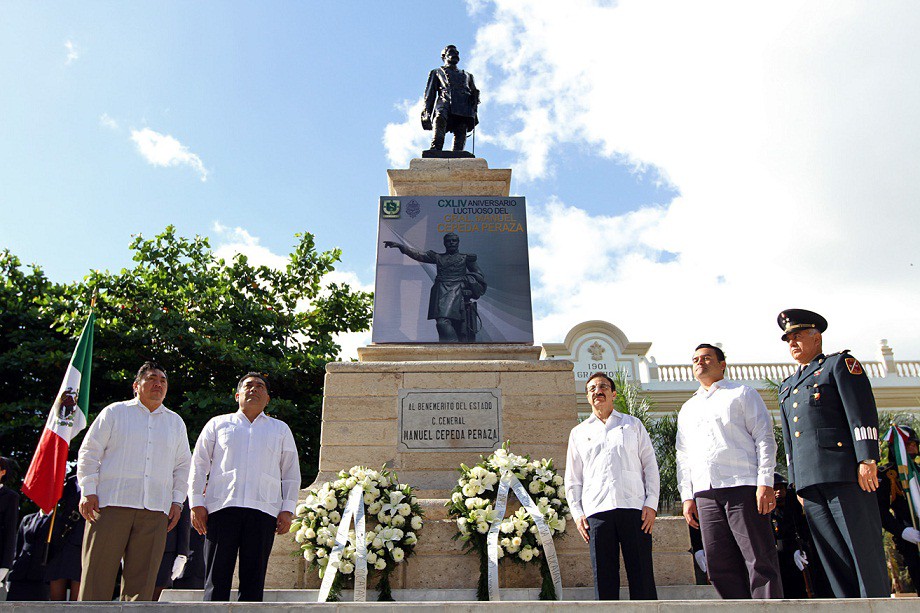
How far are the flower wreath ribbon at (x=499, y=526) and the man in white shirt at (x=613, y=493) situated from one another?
915 millimetres

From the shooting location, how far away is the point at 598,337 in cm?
2345

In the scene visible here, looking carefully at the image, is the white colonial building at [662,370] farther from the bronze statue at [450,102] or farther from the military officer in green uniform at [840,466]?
the military officer in green uniform at [840,466]

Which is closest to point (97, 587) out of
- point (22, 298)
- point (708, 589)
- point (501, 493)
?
point (501, 493)

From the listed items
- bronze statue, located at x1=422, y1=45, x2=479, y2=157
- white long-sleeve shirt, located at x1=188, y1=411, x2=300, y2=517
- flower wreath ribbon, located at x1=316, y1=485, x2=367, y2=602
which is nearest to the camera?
white long-sleeve shirt, located at x1=188, y1=411, x2=300, y2=517

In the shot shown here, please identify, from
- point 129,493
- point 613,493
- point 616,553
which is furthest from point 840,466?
point 129,493

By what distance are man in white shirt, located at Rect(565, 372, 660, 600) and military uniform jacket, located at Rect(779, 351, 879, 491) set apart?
3.04ft

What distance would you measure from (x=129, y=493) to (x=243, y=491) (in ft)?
2.53

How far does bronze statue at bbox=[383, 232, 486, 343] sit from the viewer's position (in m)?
8.78

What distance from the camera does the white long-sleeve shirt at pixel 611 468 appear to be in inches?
189

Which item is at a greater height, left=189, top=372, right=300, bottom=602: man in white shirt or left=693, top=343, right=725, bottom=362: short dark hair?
left=693, top=343, right=725, bottom=362: short dark hair

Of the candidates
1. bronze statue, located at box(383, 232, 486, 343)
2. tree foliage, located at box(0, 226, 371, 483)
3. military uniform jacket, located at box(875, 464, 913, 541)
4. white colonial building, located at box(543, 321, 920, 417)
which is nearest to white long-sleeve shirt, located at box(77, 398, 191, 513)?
bronze statue, located at box(383, 232, 486, 343)

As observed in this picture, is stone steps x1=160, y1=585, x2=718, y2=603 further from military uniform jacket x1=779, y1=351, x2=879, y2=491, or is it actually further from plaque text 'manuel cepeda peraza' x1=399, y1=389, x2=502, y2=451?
military uniform jacket x1=779, y1=351, x2=879, y2=491

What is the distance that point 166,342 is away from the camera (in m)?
14.8

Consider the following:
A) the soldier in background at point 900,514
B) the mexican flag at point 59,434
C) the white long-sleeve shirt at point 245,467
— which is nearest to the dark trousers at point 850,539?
the soldier in background at point 900,514
